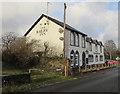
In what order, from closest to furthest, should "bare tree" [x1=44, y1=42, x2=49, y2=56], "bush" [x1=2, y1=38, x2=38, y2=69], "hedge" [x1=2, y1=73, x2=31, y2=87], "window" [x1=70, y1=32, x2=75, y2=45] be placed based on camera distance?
1. "hedge" [x1=2, y1=73, x2=31, y2=87]
2. "bush" [x1=2, y1=38, x2=38, y2=69]
3. "bare tree" [x1=44, y1=42, x2=49, y2=56]
4. "window" [x1=70, y1=32, x2=75, y2=45]

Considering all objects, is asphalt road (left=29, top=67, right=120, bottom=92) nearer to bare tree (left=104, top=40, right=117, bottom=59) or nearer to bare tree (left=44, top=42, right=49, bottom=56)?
bare tree (left=44, top=42, right=49, bottom=56)

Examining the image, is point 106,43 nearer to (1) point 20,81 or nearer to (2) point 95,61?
(2) point 95,61

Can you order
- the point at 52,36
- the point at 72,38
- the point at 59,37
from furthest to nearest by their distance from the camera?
the point at 72,38 → the point at 52,36 → the point at 59,37

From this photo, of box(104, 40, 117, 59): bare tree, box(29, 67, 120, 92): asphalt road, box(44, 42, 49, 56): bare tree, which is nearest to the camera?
box(29, 67, 120, 92): asphalt road

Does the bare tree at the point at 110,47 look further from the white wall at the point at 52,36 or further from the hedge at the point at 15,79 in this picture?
the hedge at the point at 15,79

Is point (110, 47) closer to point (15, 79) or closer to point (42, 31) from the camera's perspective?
point (42, 31)

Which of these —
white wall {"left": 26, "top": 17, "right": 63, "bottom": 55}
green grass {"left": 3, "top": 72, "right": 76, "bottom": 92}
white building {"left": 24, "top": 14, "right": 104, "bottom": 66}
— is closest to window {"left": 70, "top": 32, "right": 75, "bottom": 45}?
white building {"left": 24, "top": 14, "right": 104, "bottom": 66}

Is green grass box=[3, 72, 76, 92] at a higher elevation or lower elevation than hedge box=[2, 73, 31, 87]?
lower

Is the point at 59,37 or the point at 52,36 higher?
the point at 52,36

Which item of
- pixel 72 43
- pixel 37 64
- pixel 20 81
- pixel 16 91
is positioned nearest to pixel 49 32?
pixel 72 43

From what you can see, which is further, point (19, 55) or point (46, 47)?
point (46, 47)

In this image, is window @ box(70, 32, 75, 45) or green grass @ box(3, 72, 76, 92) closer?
green grass @ box(3, 72, 76, 92)

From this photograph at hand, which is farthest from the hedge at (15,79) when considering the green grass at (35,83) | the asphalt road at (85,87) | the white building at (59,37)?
the white building at (59,37)

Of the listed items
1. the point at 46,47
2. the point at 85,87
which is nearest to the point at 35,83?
the point at 85,87
